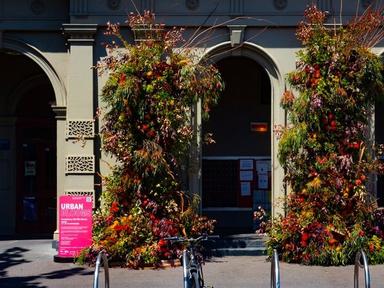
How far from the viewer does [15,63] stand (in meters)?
18.0

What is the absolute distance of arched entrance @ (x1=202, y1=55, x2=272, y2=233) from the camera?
57.0 ft

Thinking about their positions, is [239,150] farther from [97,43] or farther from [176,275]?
[176,275]

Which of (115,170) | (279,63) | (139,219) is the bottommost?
(139,219)

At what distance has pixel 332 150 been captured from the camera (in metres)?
13.4

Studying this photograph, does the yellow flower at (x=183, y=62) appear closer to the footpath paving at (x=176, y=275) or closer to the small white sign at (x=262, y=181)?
the footpath paving at (x=176, y=275)

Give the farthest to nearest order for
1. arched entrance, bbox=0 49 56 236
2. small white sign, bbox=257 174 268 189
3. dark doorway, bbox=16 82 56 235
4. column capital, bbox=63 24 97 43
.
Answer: dark doorway, bbox=16 82 56 235 < arched entrance, bbox=0 49 56 236 < small white sign, bbox=257 174 268 189 < column capital, bbox=63 24 97 43

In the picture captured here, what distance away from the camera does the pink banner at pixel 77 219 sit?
1355 centimetres

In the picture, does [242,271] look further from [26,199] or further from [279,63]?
[26,199]

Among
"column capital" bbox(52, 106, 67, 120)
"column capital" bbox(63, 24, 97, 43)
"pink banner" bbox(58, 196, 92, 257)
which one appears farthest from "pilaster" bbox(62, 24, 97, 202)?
"pink banner" bbox(58, 196, 92, 257)

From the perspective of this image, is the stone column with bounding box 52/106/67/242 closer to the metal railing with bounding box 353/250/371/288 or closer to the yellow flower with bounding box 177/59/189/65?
the yellow flower with bounding box 177/59/189/65

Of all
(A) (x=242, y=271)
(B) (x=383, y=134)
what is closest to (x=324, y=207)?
(A) (x=242, y=271)

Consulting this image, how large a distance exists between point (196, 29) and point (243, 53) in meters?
1.03

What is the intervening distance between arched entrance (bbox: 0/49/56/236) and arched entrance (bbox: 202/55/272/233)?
3.79 meters

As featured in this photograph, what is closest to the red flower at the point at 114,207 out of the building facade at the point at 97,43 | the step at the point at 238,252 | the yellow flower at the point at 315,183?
the building facade at the point at 97,43
